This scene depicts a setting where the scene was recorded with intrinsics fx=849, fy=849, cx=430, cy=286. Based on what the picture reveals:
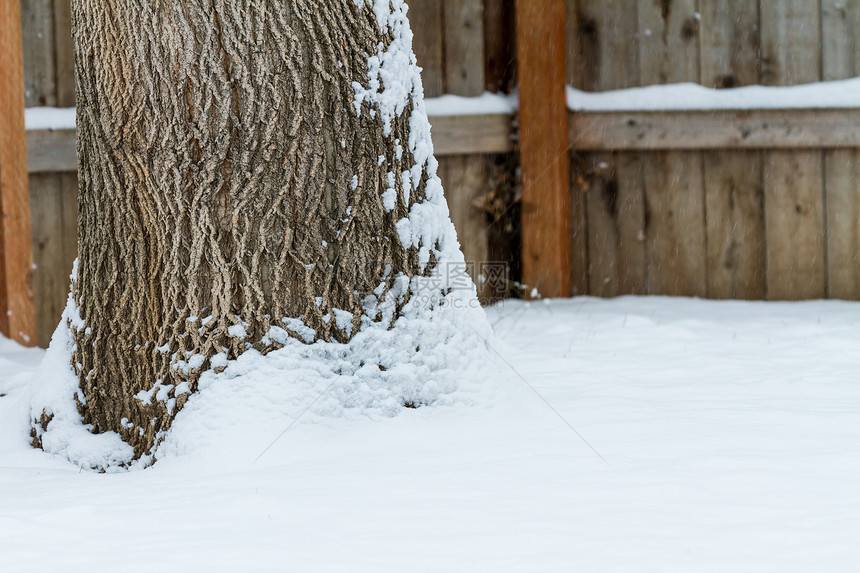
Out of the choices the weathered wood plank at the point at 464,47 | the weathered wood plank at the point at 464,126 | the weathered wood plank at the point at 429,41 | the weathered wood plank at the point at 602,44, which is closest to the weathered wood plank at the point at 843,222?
the weathered wood plank at the point at 602,44

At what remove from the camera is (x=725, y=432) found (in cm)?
226

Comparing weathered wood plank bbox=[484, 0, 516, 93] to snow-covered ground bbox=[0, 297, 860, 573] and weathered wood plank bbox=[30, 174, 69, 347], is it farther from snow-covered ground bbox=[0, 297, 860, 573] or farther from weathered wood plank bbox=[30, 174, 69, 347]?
weathered wood plank bbox=[30, 174, 69, 347]

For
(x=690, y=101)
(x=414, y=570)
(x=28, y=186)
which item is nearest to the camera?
(x=414, y=570)

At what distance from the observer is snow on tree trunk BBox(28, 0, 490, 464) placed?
7.47 ft

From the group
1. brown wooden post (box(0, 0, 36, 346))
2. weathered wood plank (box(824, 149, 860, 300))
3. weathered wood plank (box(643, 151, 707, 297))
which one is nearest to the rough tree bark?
brown wooden post (box(0, 0, 36, 346))

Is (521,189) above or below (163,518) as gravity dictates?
above

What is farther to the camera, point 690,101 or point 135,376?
point 690,101

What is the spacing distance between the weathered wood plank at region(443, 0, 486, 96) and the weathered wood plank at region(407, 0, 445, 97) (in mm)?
36

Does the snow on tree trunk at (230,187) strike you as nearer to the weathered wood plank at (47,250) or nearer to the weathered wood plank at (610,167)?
the weathered wood plank at (47,250)

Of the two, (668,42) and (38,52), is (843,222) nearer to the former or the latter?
(668,42)

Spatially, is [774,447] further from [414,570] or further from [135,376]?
[135,376]

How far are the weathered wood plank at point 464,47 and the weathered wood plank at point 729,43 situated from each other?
3.86ft

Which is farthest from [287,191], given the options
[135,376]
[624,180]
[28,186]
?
[624,180]

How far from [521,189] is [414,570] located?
3.36 meters
